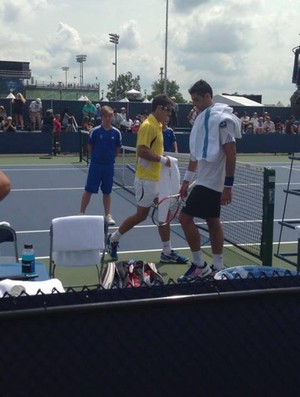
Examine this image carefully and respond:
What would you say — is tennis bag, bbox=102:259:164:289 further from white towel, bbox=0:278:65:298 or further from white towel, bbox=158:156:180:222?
white towel, bbox=0:278:65:298

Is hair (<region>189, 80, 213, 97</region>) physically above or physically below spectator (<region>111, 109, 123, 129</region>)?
above

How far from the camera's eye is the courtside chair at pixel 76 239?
532cm

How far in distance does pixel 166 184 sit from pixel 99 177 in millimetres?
2190

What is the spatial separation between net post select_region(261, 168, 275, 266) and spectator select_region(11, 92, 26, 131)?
2077cm

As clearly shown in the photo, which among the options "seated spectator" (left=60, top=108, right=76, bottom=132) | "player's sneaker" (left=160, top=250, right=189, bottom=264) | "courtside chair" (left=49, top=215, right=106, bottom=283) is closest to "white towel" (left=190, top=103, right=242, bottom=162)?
"courtside chair" (left=49, top=215, right=106, bottom=283)

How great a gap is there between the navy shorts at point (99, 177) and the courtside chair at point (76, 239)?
345cm

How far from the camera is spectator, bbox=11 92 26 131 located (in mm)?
26297

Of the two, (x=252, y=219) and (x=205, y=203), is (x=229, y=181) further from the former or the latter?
(x=252, y=219)

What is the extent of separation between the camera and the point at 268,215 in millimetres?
6820

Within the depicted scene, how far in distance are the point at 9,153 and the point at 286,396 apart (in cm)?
2117

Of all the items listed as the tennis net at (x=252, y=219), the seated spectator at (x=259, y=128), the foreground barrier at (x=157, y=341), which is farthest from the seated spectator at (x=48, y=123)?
the foreground barrier at (x=157, y=341)

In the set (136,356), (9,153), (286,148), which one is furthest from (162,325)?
(286,148)

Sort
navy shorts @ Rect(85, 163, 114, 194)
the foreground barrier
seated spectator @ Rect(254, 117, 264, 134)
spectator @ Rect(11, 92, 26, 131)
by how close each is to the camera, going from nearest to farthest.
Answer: the foreground barrier, navy shorts @ Rect(85, 163, 114, 194), spectator @ Rect(11, 92, 26, 131), seated spectator @ Rect(254, 117, 264, 134)

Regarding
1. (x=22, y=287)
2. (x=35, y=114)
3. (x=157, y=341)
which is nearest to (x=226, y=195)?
(x=22, y=287)
